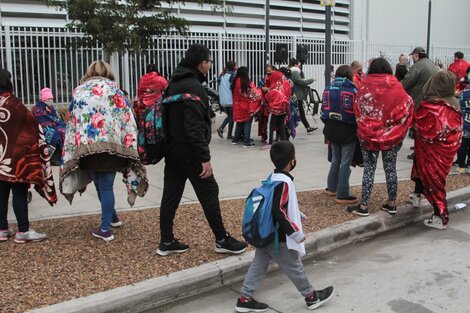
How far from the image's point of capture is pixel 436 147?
6.19 meters

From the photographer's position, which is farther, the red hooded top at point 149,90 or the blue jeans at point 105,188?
the red hooded top at point 149,90

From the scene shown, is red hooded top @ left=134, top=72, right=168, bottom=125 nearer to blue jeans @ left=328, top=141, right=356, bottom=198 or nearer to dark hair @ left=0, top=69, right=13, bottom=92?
blue jeans @ left=328, top=141, right=356, bottom=198

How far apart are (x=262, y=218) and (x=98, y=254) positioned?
1846 millimetres

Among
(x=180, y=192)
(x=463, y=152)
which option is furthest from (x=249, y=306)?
(x=463, y=152)

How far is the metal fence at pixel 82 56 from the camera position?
1270cm

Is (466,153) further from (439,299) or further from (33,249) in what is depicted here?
(33,249)

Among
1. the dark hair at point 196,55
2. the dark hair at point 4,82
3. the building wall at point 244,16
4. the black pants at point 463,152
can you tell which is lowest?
the black pants at point 463,152

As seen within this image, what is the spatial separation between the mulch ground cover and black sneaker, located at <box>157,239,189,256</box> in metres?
0.06

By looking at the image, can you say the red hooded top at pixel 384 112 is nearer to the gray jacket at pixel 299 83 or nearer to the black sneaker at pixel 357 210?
the black sneaker at pixel 357 210

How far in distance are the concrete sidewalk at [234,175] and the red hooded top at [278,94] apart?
906mm

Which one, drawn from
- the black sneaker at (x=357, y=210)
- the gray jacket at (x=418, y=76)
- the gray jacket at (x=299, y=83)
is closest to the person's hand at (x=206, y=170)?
the black sneaker at (x=357, y=210)

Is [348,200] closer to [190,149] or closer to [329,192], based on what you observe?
[329,192]

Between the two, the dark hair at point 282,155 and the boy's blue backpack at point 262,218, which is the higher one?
the dark hair at point 282,155

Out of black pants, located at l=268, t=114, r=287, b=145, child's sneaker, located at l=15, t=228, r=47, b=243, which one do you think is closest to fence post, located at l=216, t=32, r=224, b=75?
black pants, located at l=268, t=114, r=287, b=145
